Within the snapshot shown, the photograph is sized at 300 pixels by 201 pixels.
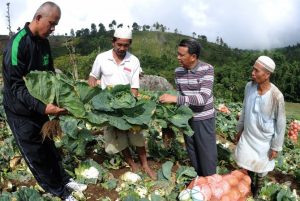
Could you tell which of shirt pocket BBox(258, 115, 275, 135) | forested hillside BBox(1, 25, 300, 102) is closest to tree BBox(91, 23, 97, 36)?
forested hillside BBox(1, 25, 300, 102)

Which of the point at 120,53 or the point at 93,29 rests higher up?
the point at 120,53

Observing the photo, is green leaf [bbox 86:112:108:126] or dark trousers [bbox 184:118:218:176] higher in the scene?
green leaf [bbox 86:112:108:126]

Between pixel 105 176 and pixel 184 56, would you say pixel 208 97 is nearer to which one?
pixel 184 56

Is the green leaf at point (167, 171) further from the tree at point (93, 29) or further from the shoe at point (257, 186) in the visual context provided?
the tree at point (93, 29)

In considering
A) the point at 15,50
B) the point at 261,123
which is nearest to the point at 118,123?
the point at 15,50

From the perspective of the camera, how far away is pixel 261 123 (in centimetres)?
423

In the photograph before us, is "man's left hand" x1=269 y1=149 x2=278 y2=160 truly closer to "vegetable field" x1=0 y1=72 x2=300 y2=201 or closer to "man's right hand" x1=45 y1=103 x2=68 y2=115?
"vegetable field" x1=0 y1=72 x2=300 y2=201

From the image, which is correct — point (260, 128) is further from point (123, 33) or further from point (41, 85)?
point (41, 85)

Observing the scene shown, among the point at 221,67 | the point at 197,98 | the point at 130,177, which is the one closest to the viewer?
the point at 197,98

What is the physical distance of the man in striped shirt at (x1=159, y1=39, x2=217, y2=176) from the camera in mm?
4043

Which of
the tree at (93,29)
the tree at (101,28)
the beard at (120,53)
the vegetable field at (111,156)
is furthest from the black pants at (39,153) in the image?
the tree at (101,28)

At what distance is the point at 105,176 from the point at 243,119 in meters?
1.72

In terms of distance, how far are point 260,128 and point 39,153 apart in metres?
2.28

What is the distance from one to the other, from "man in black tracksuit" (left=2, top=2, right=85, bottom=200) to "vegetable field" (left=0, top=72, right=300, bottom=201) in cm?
11
